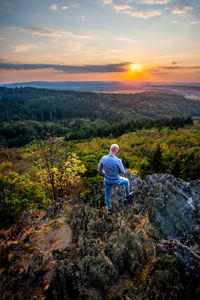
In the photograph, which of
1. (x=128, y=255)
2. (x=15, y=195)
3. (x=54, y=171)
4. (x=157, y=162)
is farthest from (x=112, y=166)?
(x=157, y=162)

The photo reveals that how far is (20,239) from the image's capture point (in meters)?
8.39

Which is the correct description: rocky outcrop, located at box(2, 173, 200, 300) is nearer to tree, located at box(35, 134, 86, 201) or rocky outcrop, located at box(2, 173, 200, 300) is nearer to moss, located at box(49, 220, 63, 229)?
moss, located at box(49, 220, 63, 229)

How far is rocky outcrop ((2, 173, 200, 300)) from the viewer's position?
14.8ft

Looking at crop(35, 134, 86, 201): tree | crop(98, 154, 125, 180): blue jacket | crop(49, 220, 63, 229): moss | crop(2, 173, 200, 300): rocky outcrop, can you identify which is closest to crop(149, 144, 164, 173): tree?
crop(35, 134, 86, 201): tree

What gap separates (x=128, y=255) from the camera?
19.5ft

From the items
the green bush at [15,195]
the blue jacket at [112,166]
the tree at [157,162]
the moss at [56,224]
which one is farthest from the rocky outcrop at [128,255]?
the tree at [157,162]

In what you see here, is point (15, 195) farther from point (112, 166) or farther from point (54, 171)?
point (112, 166)

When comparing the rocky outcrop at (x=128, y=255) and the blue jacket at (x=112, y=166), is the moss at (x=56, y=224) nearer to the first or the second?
the rocky outcrop at (x=128, y=255)

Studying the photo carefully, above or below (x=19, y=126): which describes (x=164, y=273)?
above

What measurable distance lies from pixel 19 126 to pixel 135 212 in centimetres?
14827

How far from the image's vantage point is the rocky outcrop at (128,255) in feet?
14.8

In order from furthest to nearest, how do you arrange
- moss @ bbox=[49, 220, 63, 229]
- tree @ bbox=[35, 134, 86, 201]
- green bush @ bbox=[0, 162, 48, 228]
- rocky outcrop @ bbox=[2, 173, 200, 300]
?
tree @ bbox=[35, 134, 86, 201], green bush @ bbox=[0, 162, 48, 228], moss @ bbox=[49, 220, 63, 229], rocky outcrop @ bbox=[2, 173, 200, 300]

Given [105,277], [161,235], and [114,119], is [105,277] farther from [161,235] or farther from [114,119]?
[114,119]

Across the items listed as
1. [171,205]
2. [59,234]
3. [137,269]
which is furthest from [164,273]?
[59,234]
